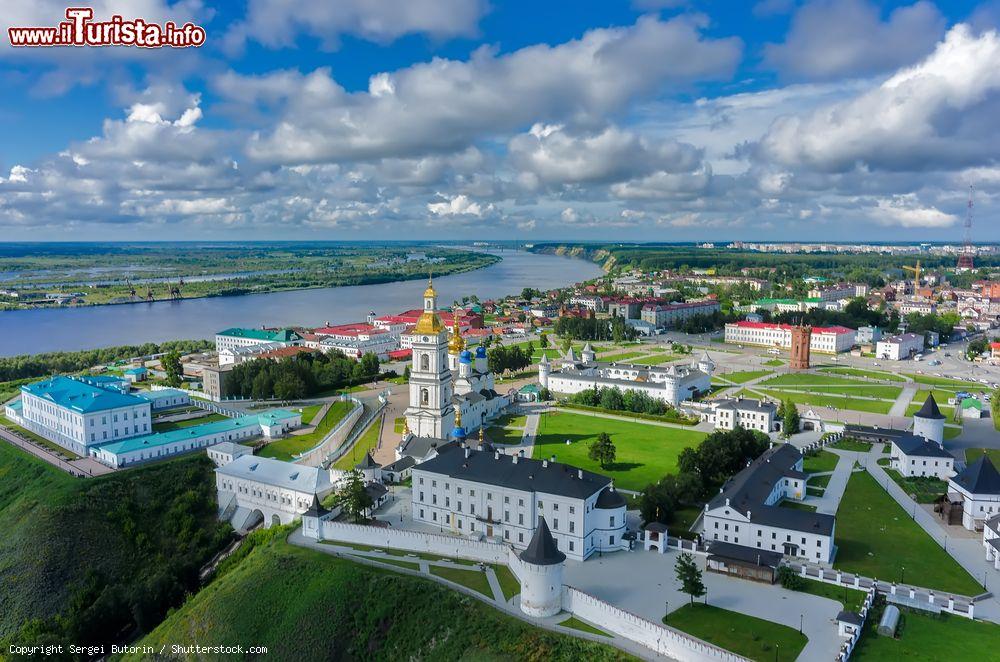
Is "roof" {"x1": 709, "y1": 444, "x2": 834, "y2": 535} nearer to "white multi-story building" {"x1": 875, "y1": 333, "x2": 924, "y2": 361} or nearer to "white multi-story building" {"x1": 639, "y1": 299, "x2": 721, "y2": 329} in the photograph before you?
"white multi-story building" {"x1": 875, "y1": 333, "x2": 924, "y2": 361}

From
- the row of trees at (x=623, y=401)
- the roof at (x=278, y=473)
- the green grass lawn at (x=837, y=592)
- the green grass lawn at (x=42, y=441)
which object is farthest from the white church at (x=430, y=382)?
the green grass lawn at (x=837, y=592)

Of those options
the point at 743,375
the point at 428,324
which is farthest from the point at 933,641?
the point at 743,375

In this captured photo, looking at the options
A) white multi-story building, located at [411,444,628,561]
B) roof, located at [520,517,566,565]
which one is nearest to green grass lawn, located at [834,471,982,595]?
white multi-story building, located at [411,444,628,561]

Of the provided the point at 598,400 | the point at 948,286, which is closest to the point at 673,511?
the point at 598,400

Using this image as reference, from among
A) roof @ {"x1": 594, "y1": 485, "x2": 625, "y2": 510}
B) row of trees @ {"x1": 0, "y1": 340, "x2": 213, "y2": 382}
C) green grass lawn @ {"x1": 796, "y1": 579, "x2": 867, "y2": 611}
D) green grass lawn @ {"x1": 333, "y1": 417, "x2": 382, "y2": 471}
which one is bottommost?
green grass lawn @ {"x1": 796, "y1": 579, "x2": 867, "y2": 611}

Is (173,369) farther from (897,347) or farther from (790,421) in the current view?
(897,347)

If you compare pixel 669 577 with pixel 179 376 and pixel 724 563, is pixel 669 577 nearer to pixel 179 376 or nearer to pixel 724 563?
pixel 724 563
